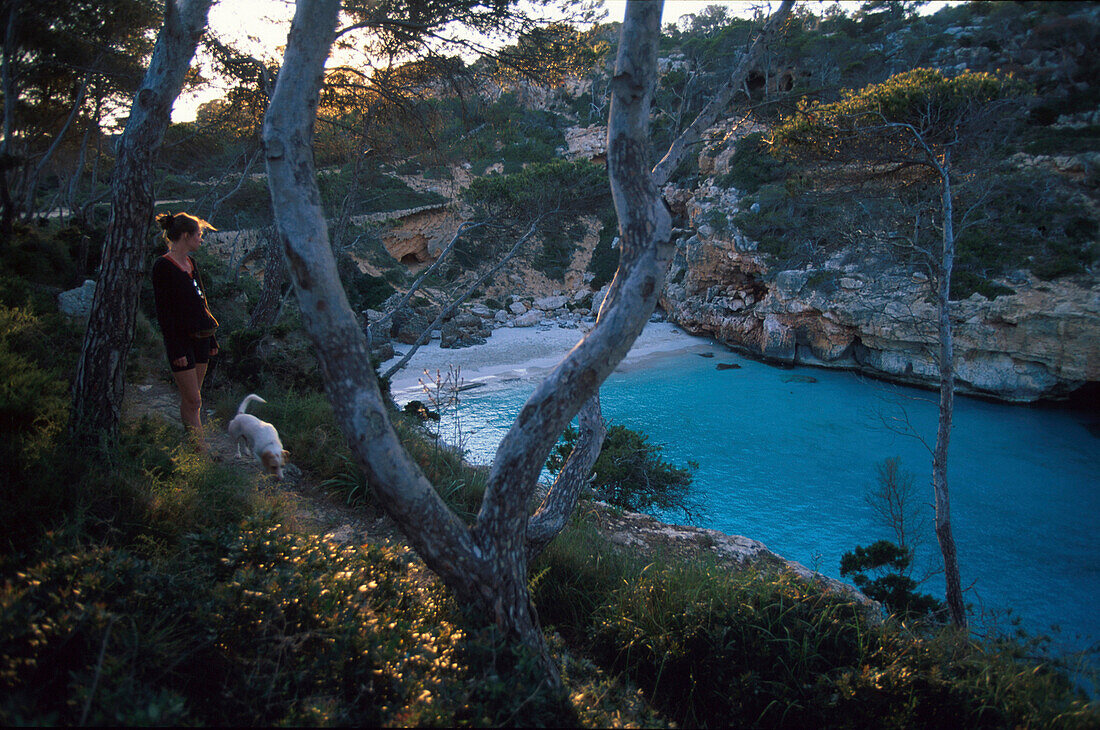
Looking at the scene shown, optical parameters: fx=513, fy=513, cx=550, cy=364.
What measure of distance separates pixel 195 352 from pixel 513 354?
15.9 metres

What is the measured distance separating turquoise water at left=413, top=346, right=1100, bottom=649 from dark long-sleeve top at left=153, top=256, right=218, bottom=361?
415 cm

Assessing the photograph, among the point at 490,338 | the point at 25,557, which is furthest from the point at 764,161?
the point at 25,557

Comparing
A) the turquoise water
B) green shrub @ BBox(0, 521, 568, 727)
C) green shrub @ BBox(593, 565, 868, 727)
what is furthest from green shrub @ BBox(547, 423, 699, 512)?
green shrub @ BBox(0, 521, 568, 727)

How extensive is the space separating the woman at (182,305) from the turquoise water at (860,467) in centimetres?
402

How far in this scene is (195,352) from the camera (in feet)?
11.7

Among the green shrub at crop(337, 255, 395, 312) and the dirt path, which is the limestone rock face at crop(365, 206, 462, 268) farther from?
the dirt path

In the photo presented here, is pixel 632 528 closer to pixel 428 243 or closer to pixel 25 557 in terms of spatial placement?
pixel 25 557

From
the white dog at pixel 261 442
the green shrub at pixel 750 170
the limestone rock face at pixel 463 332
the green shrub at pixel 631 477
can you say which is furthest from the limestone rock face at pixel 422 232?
the white dog at pixel 261 442

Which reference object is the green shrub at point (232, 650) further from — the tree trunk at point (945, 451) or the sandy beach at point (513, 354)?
the sandy beach at point (513, 354)

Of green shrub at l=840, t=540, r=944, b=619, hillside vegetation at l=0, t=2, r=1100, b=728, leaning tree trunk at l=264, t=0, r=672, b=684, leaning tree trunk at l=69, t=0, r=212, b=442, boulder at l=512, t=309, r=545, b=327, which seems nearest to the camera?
hillside vegetation at l=0, t=2, r=1100, b=728

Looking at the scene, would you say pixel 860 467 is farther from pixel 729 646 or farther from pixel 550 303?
pixel 550 303

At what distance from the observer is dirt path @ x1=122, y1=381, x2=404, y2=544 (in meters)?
3.43

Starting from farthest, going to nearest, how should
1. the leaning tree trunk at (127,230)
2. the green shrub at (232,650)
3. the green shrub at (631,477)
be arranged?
1. the green shrub at (631,477)
2. the leaning tree trunk at (127,230)
3. the green shrub at (232,650)

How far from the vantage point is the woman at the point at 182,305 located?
332 centimetres
